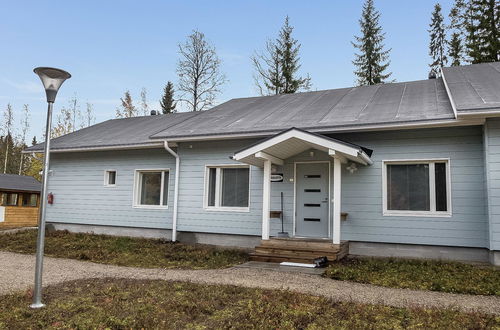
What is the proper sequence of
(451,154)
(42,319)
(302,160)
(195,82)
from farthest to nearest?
(195,82), (302,160), (451,154), (42,319)

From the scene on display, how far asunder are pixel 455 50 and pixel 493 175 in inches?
782

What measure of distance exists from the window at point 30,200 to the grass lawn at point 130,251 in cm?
1070

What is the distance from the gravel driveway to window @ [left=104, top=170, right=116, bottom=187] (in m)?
3.83

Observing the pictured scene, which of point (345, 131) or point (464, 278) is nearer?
point (464, 278)

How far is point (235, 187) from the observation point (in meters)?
9.55

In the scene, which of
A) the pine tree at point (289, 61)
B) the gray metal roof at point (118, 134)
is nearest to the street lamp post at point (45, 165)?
the gray metal roof at point (118, 134)

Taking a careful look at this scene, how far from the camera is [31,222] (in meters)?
20.4

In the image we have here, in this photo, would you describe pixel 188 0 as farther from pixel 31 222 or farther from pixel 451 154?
pixel 31 222

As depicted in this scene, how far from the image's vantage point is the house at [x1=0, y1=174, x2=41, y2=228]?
62.3 ft

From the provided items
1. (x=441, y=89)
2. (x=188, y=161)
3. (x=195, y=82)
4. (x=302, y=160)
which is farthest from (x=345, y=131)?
(x=195, y=82)

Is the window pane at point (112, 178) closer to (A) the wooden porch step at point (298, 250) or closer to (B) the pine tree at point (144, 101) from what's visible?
(A) the wooden porch step at point (298, 250)

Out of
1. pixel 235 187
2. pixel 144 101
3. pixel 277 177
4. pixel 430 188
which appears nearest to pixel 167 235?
pixel 235 187

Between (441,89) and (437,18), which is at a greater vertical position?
(437,18)

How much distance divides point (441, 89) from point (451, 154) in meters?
2.93
